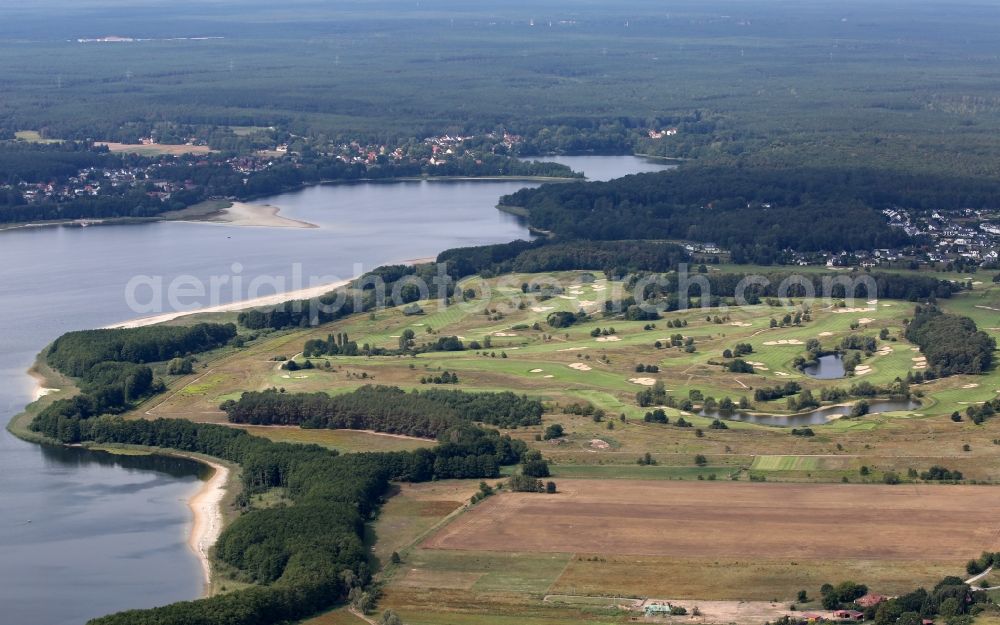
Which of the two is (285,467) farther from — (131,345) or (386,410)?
(131,345)

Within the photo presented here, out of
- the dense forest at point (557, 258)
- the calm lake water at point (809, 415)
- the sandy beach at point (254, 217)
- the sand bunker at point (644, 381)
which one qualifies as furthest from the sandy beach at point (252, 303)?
the calm lake water at point (809, 415)

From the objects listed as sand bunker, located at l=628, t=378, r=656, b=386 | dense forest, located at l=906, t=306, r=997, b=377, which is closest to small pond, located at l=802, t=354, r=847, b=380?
dense forest, located at l=906, t=306, r=997, b=377

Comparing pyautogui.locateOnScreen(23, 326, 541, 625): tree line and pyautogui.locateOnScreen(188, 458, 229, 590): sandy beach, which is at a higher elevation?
pyautogui.locateOnScreen(23, 326, 541, 625): tree line

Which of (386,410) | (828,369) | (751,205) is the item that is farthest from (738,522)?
(751,205)

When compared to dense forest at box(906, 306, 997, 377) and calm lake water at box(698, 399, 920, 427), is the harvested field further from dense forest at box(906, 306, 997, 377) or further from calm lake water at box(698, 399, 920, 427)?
dense forest at box(906, 306, 997, 377)

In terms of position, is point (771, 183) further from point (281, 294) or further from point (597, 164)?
point (281, 294)

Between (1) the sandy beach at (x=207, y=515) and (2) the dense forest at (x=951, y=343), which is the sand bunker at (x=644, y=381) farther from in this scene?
(1) the sandy beach at (x=207, y=515)

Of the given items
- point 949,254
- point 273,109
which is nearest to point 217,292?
point 949,254
